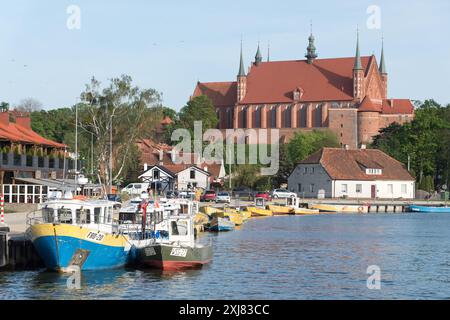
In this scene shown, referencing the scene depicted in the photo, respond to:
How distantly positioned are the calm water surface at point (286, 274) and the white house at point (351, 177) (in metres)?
57.4

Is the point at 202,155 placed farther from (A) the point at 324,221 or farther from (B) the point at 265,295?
(B) the point at 265,295

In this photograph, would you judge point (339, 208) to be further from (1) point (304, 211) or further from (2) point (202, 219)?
(2) point (202, 219)

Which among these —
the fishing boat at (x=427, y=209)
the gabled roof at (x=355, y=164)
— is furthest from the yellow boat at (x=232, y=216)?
the gabled roof at (x=355, y=164)

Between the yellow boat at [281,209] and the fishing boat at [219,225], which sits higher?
the yellow boat at [281,209]

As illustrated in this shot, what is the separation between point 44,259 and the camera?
1812 inches

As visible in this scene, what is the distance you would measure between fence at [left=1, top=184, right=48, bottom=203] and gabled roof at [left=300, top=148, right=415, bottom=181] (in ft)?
215

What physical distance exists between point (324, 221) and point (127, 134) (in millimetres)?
25920

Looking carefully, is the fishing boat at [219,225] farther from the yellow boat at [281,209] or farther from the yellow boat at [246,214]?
the yellow boat at [281,209]

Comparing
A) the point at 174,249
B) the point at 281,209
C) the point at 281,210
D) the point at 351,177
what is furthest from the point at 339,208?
the point at 174,249

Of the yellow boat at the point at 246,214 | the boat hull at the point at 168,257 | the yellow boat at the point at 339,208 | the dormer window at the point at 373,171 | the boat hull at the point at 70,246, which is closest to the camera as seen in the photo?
the boat hull at the point at 70,246

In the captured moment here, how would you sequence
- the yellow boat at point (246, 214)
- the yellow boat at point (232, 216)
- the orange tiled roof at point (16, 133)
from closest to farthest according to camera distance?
the orange tiled roof at point (16, 133) → the yellow boat at point (232, 216) → the yellow boat at point (246, 214)

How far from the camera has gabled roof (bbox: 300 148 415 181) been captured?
137 meters

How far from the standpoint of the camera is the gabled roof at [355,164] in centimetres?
13725

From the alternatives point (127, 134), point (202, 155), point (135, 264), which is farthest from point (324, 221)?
point (202, 155)
